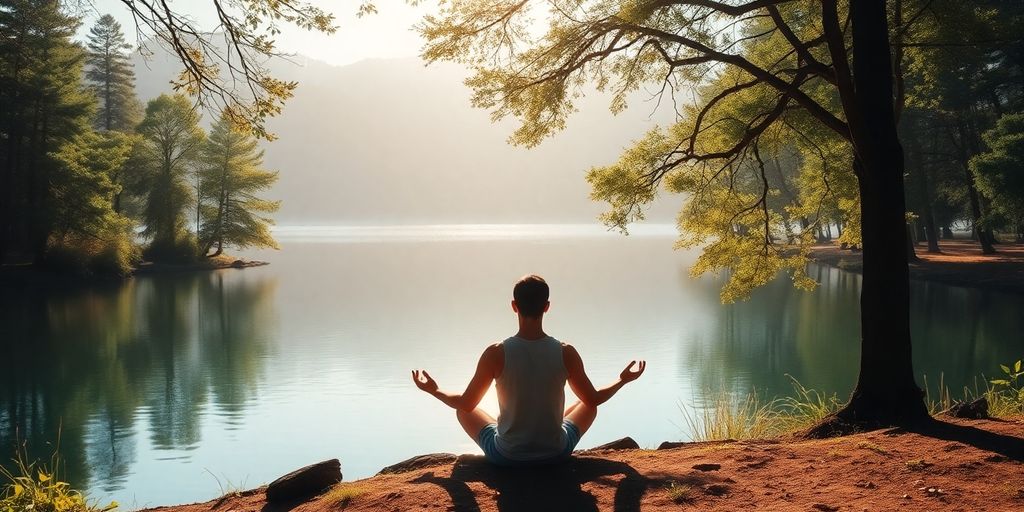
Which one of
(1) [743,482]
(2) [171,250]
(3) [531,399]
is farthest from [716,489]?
(2) [171,250]

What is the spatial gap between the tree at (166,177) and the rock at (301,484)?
4398cm

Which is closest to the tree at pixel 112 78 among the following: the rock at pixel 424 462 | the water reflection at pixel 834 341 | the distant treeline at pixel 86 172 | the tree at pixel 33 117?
the distant treeline at pixel 86 172

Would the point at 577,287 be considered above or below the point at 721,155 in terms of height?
below

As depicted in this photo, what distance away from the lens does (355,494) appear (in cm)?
500

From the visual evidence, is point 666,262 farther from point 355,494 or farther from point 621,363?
point 355,494

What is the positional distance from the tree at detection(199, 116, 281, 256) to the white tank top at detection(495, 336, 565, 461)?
47922mm

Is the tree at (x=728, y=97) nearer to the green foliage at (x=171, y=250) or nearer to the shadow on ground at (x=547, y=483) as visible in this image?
the shadow on ground at (x=547, y=483)

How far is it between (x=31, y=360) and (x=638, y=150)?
16.6 metres

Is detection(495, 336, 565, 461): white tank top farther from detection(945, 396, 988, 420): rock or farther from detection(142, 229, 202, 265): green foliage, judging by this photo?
detection(142, 229, 202, 265): green foliage

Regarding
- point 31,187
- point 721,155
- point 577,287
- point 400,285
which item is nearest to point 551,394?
point 721,155

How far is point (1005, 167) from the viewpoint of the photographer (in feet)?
84.4

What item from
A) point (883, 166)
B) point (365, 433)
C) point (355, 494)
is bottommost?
point (365, 433)

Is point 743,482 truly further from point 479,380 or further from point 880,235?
point 880,235

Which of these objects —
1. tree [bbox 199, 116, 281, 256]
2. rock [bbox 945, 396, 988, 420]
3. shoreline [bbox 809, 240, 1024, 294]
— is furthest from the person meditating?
tree [bbox 199, 116, 281, 256]
